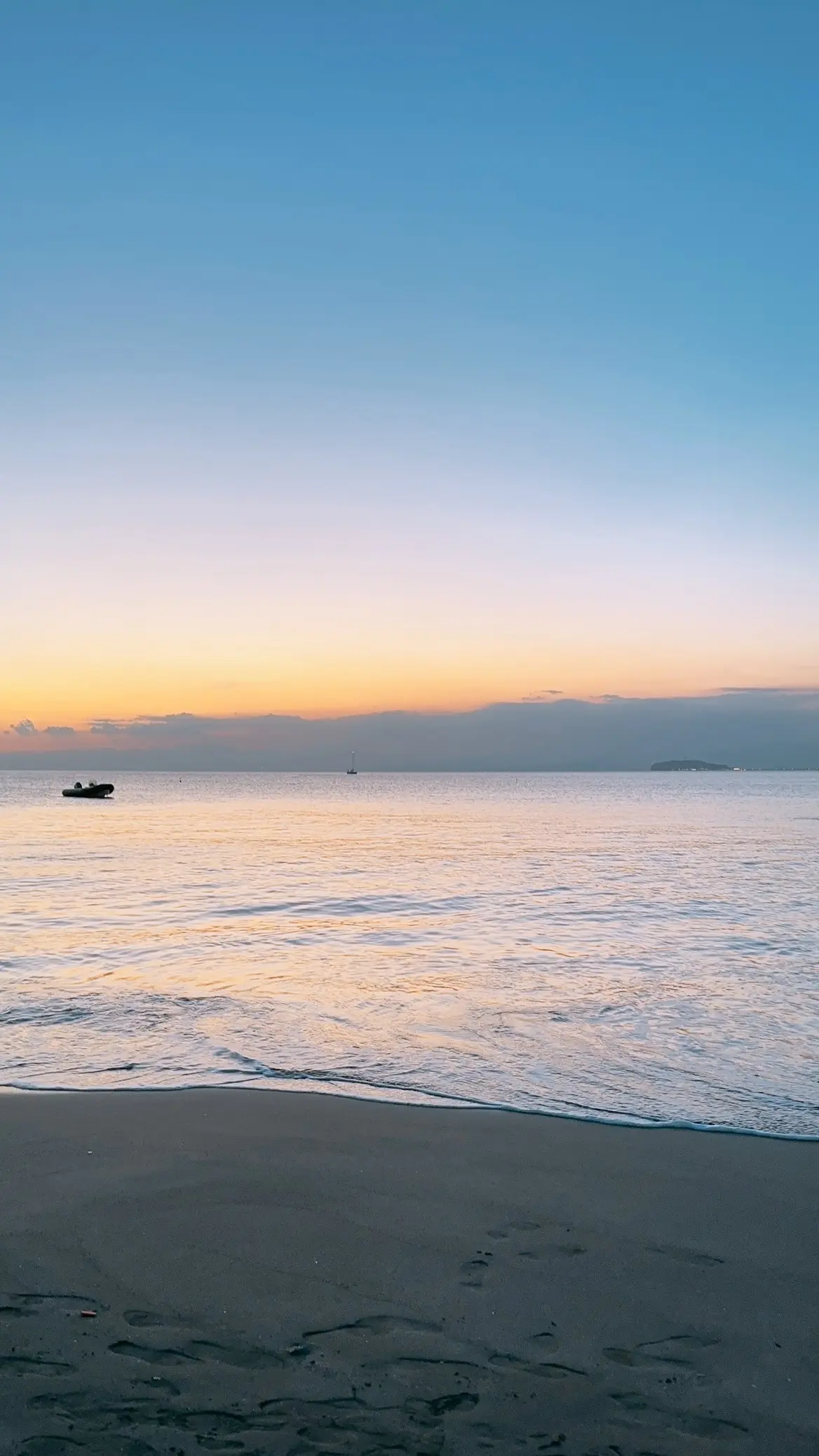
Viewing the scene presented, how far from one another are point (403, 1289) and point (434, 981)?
8.23m

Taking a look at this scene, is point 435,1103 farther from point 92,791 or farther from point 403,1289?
point 92,791

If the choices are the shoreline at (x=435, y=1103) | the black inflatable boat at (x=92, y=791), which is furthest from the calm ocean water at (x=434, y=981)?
the black inflatable boat at (x=92, y=791)

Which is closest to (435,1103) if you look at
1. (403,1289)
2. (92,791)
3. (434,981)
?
(403,1289)

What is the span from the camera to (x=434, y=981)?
1294cm

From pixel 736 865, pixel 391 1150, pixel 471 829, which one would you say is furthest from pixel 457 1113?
pixel 471 829

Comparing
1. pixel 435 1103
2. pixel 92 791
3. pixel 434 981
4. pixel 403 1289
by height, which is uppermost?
pixel 403 1289

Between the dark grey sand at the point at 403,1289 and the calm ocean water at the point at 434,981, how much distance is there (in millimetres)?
1340

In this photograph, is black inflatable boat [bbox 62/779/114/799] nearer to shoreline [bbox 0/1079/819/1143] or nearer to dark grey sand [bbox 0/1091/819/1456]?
shoreline [bbox 0/1079/819/1143]

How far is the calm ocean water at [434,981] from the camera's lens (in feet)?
27.9

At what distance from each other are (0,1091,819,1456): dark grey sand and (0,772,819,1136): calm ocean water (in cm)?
134

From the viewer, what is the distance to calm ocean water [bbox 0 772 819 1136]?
27.9 feet

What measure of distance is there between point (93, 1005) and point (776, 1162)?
8.05 m

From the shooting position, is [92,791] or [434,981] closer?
[434,981]

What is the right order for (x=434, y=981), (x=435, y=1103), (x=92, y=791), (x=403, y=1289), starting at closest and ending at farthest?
(x=403, y=1289) < (x=435, y=1103) < (x=434, y=981) < (x=92, y=791)
